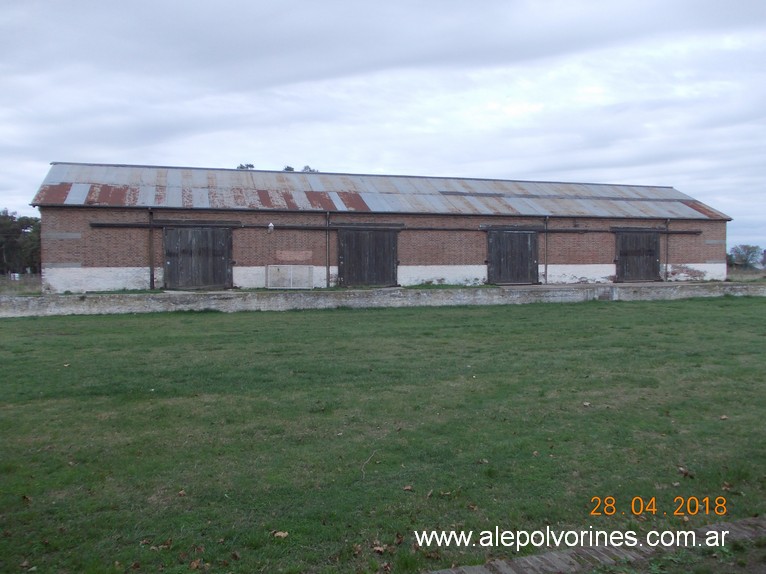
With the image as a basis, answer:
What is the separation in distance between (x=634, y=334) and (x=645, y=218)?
18.2m

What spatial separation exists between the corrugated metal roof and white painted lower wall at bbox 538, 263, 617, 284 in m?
2.37

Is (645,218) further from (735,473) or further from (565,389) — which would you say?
(735,473)

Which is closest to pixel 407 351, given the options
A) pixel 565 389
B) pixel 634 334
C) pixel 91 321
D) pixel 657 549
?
pixel 565 389

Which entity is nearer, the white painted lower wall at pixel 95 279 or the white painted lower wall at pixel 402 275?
the white painted lower wall at pixel 95 279

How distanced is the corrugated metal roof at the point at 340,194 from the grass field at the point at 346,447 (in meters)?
13.7

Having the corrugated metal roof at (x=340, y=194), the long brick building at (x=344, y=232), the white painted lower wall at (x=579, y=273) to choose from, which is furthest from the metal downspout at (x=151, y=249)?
the white painted lower wall at (x=579, y=273)

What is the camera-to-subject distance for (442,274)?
26.5 metres

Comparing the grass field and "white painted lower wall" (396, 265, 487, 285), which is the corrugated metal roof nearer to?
"white painted lower wall" (396, 265, 487, 285)

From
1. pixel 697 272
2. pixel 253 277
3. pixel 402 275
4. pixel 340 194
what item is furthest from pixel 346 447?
→ pixel 697 272

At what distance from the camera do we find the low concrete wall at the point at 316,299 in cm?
1683

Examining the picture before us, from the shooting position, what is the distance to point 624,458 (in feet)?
17.8

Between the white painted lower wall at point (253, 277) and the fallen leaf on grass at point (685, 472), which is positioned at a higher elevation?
the white painted lower wall at point (253, 277)

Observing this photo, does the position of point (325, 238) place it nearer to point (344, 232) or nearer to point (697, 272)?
point (344, 232)

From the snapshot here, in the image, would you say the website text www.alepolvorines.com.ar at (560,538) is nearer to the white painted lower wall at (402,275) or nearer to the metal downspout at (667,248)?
the white painted lower wall at (402,275)
